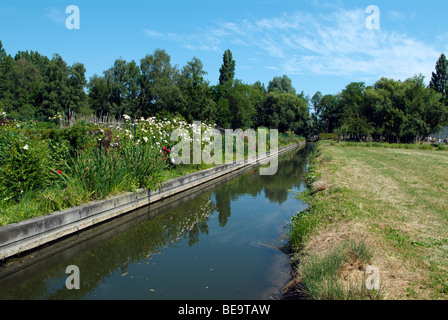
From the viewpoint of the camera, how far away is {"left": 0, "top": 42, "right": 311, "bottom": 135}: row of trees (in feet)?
146

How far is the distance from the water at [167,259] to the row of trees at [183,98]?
27.3 m

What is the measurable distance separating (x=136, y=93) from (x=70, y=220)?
51852 mm

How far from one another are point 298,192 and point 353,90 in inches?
2672

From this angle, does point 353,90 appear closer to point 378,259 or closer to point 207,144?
point 207,144

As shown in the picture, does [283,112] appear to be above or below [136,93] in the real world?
below

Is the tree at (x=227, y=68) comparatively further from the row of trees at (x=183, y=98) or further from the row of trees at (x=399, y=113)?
the row of trees at (x=399, y=113)

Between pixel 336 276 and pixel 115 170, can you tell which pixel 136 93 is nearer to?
pixel 115 170

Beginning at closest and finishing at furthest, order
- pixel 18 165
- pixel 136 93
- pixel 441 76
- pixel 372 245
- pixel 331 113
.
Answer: pixel 372 245 < pixel 18 165 < pixel 136 93 < pixel 441 76 < pixel 331 113

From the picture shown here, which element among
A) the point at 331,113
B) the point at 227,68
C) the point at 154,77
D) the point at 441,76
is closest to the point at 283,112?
the point at 227,68

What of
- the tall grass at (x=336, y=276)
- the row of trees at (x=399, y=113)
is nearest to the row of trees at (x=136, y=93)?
the row of trees at (x=399, y=113)

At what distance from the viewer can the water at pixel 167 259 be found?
4039 millimetres

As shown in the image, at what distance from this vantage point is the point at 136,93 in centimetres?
5425

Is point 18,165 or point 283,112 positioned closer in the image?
point 18,165
